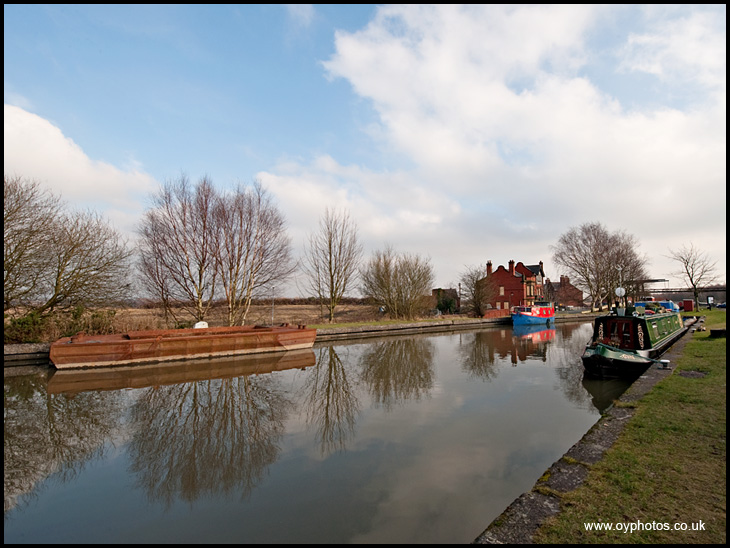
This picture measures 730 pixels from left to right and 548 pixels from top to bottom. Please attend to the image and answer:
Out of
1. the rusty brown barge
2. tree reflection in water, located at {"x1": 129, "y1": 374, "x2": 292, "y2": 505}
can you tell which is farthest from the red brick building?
tree reflection in water, located at {"x1": 129, "y1": 374, "x2": 292, "y2": 505}

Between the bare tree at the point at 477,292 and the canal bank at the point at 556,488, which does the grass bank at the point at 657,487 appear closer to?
the canal bank at the point at 556,488

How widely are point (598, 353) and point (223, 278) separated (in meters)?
18.5

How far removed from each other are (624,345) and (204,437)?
42.7ft

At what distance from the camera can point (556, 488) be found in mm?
3863

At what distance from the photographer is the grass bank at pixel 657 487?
117 inches

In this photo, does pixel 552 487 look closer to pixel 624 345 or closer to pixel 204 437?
pixel 204 437

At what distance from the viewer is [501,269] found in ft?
158

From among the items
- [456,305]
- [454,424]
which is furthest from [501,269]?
[454,424]

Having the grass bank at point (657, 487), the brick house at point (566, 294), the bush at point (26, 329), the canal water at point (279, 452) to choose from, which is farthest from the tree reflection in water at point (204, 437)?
the brick house at point (566, 294)

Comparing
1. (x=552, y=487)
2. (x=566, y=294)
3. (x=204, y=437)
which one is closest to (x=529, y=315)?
(x=552, y=487)

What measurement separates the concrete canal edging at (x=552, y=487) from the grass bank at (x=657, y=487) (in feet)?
0.32

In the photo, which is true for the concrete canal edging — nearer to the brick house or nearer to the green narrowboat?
the green narrowboat

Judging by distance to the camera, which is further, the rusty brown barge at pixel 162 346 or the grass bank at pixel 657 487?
the rusty brown barge at pixel 162 346

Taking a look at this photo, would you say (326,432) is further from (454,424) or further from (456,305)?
(456,305)
